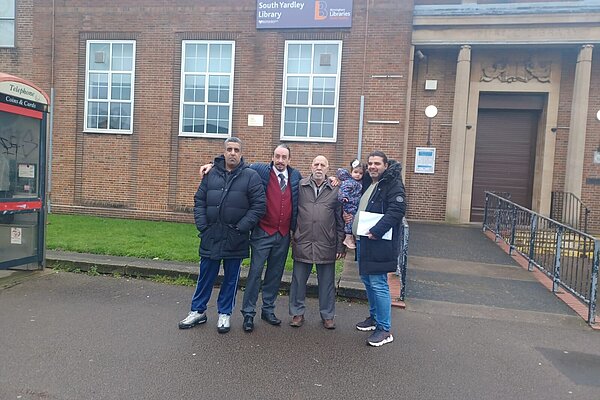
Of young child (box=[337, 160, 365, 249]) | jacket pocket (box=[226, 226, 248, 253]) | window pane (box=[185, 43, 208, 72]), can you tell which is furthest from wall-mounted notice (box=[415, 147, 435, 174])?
jacket pocket (box=[226, 226, 248, 253])

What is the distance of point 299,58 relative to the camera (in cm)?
1167

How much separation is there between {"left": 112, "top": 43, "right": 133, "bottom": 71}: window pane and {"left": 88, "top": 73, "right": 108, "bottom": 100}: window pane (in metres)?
0.46

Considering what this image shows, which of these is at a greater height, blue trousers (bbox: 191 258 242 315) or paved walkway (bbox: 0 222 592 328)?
blue trousers (bbox: 191 258 242 315)

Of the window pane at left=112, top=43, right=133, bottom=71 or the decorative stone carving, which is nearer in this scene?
the decorative stone carving

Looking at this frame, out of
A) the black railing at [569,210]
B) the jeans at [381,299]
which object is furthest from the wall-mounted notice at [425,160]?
the jeans at [381,299]

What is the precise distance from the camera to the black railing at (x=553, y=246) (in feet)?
19.7

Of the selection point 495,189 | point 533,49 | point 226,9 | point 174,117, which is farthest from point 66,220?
point 533,49

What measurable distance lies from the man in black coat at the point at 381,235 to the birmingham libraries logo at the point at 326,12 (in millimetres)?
7972

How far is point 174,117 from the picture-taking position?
1216cm

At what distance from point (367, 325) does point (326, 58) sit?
27.2 feet

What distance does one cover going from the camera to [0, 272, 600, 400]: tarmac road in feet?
11.2

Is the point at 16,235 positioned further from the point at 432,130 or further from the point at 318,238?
the point at 432,130

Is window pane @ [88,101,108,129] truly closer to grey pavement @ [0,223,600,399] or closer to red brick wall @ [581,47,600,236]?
grey pavement @ [0,223,600,399]

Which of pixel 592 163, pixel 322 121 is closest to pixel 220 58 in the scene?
pixel 322 121
